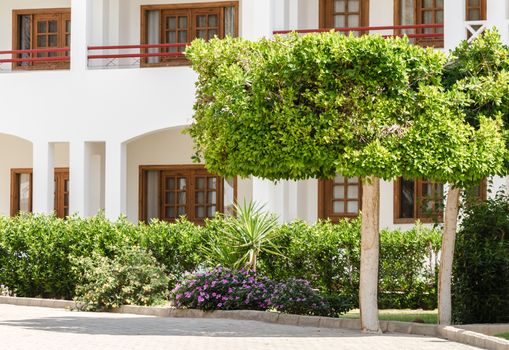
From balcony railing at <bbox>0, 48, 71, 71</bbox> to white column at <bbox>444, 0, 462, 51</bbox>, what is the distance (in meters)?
7.95

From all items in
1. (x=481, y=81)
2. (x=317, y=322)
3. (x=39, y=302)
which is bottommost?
(x=39, y=302)

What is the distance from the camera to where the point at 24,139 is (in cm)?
2838

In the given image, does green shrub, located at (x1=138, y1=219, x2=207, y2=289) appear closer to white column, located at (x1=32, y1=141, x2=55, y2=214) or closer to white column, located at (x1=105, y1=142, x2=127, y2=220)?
white column, located at (x1=105, y1=142, x2=127, y2=220)

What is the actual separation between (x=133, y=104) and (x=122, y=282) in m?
5.82

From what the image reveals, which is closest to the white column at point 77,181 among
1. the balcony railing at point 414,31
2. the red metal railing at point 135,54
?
the red metal railing at point 135,54

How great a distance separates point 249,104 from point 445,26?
7194 mm

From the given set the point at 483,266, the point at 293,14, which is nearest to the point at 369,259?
the point at 483,266

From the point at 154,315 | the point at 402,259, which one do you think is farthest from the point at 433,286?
the point at 154,315

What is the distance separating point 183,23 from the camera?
28266 mm

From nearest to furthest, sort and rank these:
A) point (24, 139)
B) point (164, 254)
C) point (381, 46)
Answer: point (381, 46) < point (164, 254) < point (24, 139)

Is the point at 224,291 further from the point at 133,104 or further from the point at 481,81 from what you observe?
the point at 133,104

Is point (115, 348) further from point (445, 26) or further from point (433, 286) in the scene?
point (445, 26)

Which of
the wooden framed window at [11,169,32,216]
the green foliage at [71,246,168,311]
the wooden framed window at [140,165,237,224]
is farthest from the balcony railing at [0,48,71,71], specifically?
the green foliage at [71,246,168,311]

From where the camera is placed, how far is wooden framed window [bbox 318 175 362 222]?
26922mm
